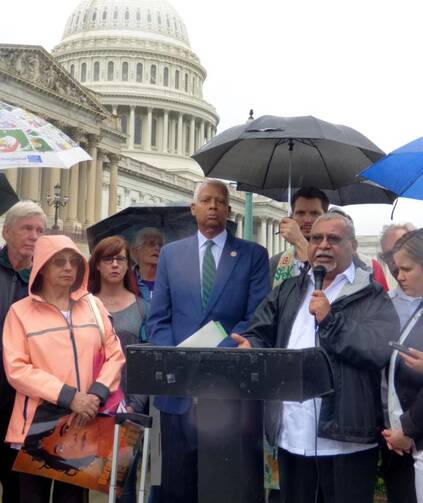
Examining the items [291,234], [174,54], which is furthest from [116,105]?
[291,234]

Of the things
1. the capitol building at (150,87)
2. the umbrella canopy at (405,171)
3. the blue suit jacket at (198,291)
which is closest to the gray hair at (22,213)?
the blue suit jacket at (198,291)

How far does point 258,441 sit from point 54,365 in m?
1.31

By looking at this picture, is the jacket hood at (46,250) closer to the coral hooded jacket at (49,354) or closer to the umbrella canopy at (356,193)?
the coral hooded jacket at (49,354)

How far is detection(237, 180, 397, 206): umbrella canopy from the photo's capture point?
7016 mm

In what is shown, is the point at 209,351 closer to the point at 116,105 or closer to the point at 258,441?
the point at 258,441

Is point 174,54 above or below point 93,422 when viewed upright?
above

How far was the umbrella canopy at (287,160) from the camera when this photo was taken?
243 inches

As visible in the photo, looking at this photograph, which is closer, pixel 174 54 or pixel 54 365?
pixel 54 365

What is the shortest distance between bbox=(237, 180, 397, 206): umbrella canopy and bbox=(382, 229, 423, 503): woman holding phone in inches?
102

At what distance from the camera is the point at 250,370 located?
3.48 meters

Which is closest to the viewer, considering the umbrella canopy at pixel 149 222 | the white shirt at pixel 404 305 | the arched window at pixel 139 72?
the white shirt at pixel 404 305

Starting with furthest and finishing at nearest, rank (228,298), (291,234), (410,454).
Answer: (291,234) → (228,298) → (410,454)

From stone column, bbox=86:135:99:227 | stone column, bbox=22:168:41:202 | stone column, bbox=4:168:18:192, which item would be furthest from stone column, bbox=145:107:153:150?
stone column, bbox=4:168:18:192

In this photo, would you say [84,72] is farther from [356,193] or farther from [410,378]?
[410,378]
